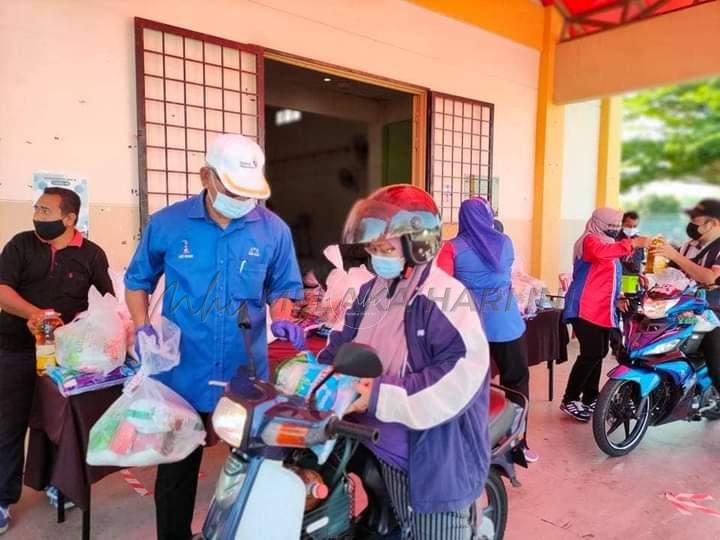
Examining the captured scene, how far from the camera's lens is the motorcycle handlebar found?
110cm

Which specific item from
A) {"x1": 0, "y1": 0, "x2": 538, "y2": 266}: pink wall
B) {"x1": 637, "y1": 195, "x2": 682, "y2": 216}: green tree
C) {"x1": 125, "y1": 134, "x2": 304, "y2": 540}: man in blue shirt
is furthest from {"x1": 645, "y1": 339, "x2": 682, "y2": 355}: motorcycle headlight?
{"x1": 637, "y1": 195, "x2": 682, "y2": 216}: green tree

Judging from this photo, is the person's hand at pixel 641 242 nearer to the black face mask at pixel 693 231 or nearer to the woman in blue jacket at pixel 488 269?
the black face mask at pixel 693 231

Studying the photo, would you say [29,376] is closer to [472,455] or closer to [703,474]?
Answer: [472,455]

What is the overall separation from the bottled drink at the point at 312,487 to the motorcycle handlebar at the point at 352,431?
198mm

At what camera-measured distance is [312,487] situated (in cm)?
128

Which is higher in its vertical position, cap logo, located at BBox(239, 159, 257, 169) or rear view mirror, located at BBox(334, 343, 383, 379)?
cap logo, located at BBox(239, 159, 257, 169)

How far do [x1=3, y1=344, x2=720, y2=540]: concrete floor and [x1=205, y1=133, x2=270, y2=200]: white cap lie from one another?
5.01 ft

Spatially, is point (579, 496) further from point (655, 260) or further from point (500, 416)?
point (655, 260)

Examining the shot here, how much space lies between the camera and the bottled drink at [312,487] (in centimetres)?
127

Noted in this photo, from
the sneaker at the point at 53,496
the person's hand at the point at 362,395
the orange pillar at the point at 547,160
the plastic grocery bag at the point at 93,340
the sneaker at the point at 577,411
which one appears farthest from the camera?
the orange pillar at the point at 547,160

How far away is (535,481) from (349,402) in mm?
1911

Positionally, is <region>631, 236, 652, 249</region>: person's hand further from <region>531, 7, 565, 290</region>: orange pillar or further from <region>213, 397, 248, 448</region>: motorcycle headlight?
<region>531, 7, 565, 290</region>: orange pillar

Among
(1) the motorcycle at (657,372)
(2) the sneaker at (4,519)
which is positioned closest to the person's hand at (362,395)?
(2) the sneaker at (4,519)

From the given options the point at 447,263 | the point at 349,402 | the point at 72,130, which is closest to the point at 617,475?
the point at 447,263
